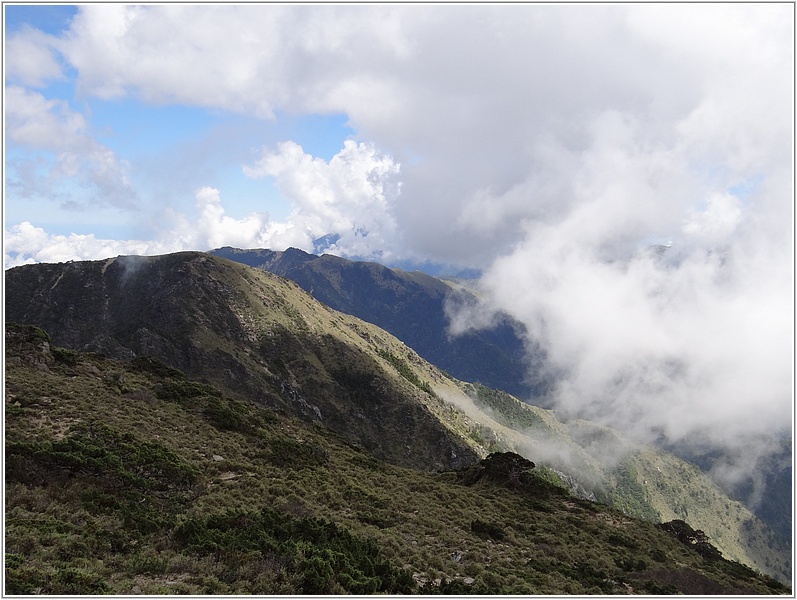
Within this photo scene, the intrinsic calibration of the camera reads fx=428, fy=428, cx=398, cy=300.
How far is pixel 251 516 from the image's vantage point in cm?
2689

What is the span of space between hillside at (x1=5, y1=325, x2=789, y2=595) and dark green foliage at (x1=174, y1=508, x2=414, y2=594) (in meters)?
0.10

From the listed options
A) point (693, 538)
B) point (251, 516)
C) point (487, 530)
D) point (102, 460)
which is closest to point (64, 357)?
point (102, 460)

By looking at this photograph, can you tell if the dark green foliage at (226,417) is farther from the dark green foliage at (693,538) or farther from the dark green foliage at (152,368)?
the dark green foliage at (693,538)

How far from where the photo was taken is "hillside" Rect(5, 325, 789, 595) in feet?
66.4

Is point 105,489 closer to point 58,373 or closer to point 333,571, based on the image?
point 333,571

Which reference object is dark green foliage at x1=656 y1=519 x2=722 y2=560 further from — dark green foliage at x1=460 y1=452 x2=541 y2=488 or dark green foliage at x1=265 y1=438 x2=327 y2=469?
dark green foliage at x1=265 y1=438 x2=327 y2=469

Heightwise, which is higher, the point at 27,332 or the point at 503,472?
the point at 27,332

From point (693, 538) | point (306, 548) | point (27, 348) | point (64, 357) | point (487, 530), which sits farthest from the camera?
point (64, 357)

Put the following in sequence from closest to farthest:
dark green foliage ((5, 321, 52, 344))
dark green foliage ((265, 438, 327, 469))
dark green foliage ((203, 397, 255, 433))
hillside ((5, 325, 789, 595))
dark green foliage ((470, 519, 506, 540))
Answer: hillside ((5, 325, 789, 595)) < dark green foliage ((470, 519, 506, 540)) < dark green foliage ((265, 438, 327, 469)) < dark green foliage ((203, 397, 255, 433)) < dark green foliage ((5, 321, 52, 344))

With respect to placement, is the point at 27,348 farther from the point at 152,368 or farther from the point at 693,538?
the point at 693,538

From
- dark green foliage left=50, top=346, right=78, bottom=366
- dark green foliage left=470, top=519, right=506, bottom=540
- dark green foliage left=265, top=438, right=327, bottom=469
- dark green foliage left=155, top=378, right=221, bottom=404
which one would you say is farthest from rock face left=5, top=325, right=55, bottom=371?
dark green foliage left=470, top=519, right=506, bottom=540

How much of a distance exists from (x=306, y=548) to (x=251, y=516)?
217 inches

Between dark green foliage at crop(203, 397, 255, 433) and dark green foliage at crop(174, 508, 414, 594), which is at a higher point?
dark green foliage at crop(203, 397, 255, 433)

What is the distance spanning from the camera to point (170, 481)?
31141 millimetres
